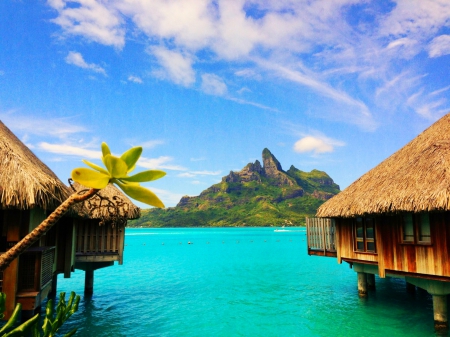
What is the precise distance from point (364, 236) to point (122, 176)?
1229cm

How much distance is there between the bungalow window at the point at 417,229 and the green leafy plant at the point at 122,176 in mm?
10108

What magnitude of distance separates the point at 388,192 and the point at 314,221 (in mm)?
5476

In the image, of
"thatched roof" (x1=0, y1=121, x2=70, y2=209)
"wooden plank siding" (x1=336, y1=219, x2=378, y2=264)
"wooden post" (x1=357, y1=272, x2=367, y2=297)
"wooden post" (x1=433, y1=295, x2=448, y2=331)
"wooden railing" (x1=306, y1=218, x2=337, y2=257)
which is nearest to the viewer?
"thatched roof" (x1=0, y1=121, x2=70, y2=209)

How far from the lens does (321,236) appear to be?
1588 centimetres

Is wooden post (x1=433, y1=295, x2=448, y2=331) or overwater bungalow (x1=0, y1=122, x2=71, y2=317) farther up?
overwater bungalow (x1=0, y1=122, x2=71, y2=317)

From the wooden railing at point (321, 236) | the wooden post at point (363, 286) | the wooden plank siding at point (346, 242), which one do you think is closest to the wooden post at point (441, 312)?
the wooden plank siding at point (346, 242)

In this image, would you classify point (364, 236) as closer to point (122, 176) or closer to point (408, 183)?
point (408, 183)

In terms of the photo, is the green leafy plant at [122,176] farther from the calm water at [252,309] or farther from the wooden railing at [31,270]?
the calm water at [252,309]

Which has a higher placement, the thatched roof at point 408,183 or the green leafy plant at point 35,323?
the thatched roof at point 408,183

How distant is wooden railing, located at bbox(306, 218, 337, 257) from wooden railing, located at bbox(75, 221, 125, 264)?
830cm

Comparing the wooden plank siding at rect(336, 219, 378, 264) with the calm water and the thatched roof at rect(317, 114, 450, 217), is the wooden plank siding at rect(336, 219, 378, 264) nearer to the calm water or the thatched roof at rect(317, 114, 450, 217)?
the thatched roof at rect(317, 114, 450, 217)

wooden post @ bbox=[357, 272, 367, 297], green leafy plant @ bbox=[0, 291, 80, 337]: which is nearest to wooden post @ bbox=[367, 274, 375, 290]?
wooden post @ bbox=[357, 272, 367, 297]

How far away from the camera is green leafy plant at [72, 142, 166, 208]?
2363 mm

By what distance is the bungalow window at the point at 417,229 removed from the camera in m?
10.3
